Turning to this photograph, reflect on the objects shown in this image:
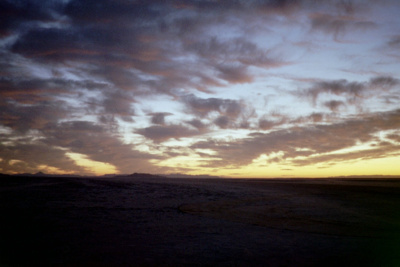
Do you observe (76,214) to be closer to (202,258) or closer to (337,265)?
(202,258)

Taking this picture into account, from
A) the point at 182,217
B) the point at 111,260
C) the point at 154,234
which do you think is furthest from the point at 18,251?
the point at 182,217

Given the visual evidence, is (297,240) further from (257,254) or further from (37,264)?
(37,264)

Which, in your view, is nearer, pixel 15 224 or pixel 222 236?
pixel 222 236

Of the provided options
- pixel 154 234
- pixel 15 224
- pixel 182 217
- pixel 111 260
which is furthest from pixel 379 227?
pixel 15 224

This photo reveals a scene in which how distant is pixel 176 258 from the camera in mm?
5301

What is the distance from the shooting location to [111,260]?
5121 millimetres

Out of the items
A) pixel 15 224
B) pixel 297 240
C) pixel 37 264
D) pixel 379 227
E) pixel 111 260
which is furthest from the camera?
pixel 379 227

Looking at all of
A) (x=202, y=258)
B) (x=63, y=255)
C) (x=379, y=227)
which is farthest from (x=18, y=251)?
(x=379, y=227)

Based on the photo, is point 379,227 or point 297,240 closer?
point 297,240

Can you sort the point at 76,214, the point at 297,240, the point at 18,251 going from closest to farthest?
the point at 18,251, the point at 297,240, the point at 76,214

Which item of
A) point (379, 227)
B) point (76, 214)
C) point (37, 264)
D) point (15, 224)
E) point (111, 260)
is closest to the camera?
point (37, 264)

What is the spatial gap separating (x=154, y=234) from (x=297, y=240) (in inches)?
163

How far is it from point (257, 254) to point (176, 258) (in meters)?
1.89

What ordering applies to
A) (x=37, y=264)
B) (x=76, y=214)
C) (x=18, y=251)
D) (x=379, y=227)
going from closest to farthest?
(x=37, y=264) < (x=18, y=251) < (x=379, y=227) < (x=76, y=214)
